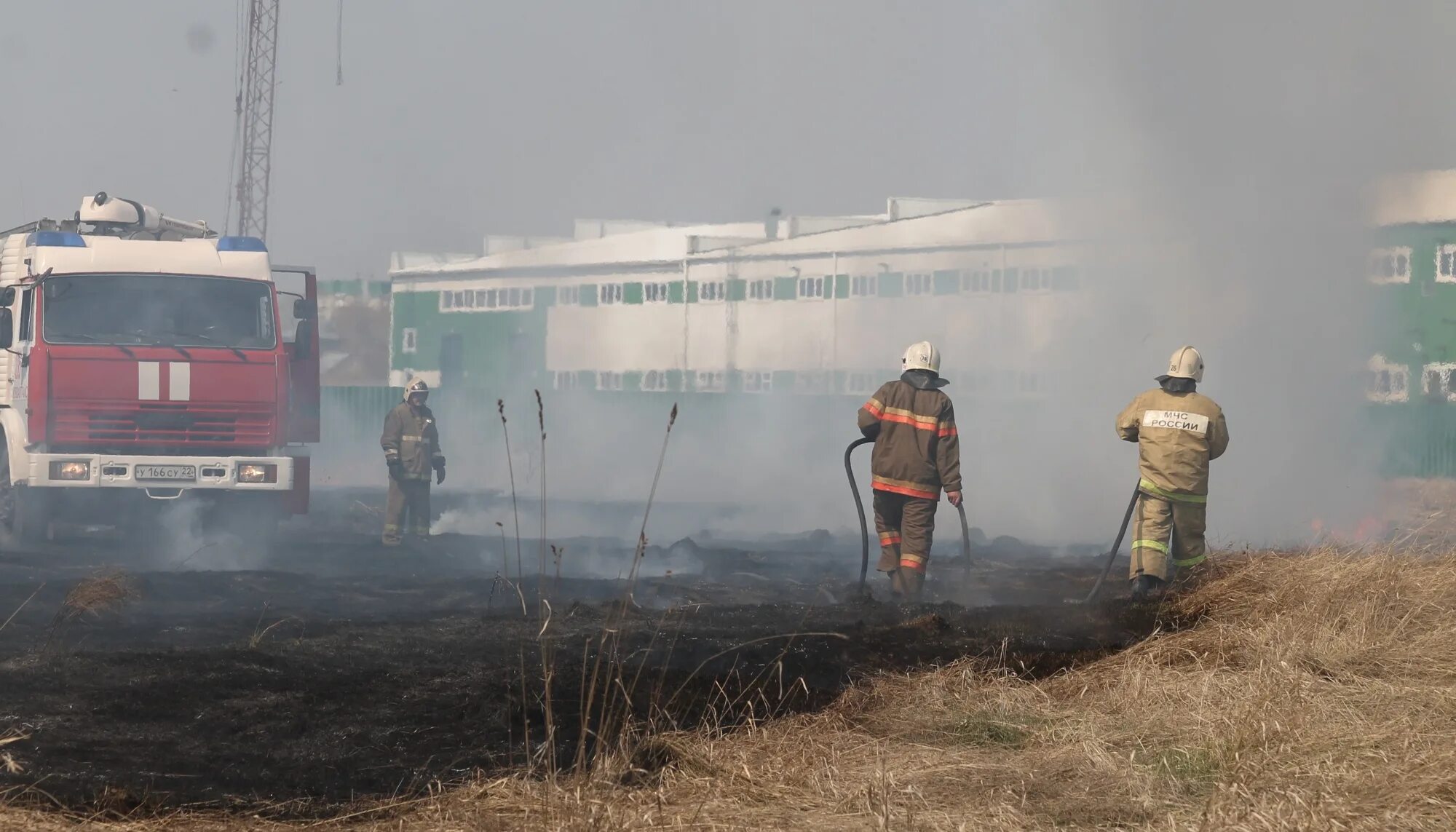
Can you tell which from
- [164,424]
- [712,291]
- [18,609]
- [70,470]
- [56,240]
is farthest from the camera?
[712,291]

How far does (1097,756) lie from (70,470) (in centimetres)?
980

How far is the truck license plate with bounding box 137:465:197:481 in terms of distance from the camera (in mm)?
12555

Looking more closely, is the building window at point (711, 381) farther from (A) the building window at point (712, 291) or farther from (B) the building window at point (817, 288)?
(B) the building window at point (817, 288)

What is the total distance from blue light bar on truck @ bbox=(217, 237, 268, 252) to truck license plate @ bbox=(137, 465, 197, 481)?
196cm

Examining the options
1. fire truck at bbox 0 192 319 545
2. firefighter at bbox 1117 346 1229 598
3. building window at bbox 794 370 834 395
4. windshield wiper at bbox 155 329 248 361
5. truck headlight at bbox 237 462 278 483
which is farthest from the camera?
building window at bbox 794 370 834 395

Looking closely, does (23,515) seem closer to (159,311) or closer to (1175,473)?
(159,311)

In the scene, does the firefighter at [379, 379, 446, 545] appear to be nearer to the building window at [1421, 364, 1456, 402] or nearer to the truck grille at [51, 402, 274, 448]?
the truck grille at [51, 402, 274, 448]

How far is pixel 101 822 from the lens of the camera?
430 centimetres

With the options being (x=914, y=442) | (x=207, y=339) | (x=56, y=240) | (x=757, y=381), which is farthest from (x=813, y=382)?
(x=914, y=442)

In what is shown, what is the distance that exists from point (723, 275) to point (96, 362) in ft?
81.7

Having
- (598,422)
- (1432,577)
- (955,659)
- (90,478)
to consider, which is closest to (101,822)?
(955,659)

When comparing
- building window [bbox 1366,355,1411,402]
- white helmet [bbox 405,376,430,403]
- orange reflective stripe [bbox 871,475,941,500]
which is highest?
building window [bbox 1366,355,1411,402]

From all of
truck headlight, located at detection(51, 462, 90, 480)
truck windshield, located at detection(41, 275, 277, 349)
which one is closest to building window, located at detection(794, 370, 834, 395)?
truck windshield, located at detection(41, 275, 277, 349)

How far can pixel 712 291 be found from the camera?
121 ft
